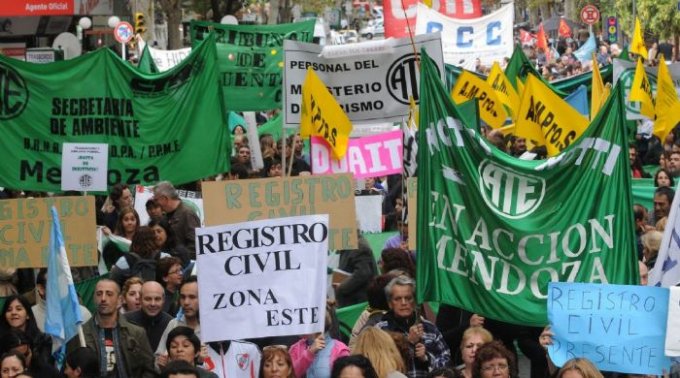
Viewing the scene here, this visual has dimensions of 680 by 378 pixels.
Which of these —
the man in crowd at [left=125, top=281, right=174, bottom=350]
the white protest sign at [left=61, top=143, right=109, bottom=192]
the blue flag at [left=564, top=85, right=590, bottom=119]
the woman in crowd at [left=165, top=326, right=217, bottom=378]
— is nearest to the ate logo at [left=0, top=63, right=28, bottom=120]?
the white protest sign at [left=61, top=143, right=109, bottom=192]

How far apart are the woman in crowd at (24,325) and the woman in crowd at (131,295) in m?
0.56

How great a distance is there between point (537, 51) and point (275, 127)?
29.2 meters

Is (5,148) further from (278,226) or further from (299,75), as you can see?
(278,226)

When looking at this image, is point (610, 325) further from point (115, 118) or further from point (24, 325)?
point (115, 118)

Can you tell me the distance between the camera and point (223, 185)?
10711 millimetres

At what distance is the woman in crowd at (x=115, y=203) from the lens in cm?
1362

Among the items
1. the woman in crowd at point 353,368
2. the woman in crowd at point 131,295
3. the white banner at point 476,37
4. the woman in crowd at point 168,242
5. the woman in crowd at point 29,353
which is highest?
the white banner at point 476,37

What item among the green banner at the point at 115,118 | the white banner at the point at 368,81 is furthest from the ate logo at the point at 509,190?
the green banner at the point at 115,118

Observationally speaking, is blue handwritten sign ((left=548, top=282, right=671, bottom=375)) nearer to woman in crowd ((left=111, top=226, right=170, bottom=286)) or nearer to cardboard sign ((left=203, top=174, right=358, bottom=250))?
cardboard sign ((left=203, top=174, right=358, bottom=250))

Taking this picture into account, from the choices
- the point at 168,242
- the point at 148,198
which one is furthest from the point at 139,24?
the point at 168,242

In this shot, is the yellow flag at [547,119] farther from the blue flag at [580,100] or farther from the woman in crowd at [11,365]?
the woman in crowd at [11,365]

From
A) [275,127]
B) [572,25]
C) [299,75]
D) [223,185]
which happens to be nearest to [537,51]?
[572,25]

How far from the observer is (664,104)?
17.5m

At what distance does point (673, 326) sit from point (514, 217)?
4.09ft
